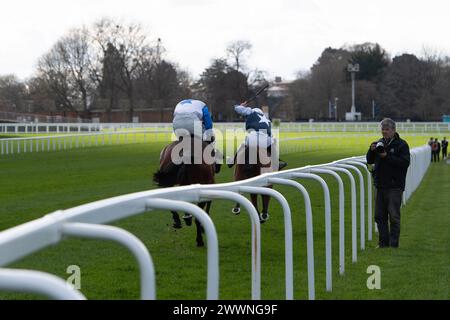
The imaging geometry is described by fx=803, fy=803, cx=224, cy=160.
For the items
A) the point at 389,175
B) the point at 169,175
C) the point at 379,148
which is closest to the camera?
the point at 379,148

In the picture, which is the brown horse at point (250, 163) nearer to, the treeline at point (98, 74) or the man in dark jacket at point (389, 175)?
the man in dark jacket at point (389, 175)

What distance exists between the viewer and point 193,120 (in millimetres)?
8922

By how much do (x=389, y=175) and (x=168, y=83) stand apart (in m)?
42.2

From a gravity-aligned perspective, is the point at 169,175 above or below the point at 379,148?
below

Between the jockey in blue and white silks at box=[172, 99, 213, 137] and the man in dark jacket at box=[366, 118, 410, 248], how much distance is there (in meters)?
1.93

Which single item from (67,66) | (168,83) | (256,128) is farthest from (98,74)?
(256,128)

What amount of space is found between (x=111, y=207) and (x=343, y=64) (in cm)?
10131

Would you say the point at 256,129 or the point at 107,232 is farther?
the point at 256,129

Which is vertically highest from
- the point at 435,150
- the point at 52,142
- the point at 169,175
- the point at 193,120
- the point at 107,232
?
the point at 193,120

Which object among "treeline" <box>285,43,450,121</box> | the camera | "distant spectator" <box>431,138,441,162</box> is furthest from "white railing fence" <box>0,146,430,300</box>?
"treeline" <box>285,43,450,121</box>

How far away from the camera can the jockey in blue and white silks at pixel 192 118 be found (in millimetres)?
8883

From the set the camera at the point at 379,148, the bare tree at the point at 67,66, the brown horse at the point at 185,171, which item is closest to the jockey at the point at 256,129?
the brown horse at the point at 185,171

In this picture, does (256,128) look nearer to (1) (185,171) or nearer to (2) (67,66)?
(1) (185,171)
